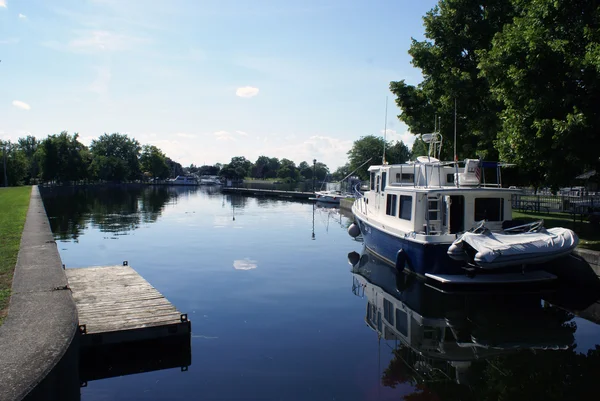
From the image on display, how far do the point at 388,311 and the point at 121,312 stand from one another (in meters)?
7.32

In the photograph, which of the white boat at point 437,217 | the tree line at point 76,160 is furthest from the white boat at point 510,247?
the tree line at point 76,160

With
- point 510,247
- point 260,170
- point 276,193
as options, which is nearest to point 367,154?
point 276,193

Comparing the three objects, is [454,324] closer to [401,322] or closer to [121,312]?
[401,322]

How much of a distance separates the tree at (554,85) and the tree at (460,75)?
4.79 meters

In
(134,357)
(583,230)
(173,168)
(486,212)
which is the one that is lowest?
(134,357)

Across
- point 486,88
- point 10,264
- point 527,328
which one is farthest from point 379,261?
point 10,264

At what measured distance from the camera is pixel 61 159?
77.2 metres

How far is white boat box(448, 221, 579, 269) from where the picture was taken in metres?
13.0

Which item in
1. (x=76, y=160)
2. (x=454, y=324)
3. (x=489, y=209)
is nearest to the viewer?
(x=454, y=324)

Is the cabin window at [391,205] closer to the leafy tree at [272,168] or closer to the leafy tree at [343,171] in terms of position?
the leafy tree at [343,171]

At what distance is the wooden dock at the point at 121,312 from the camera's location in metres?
8.85

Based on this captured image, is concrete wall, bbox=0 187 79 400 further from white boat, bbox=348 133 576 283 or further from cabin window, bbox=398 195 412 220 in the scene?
cabin window, bbox=398 195 412 220

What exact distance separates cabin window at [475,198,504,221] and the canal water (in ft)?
9.28

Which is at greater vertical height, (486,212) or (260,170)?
(260,170)
